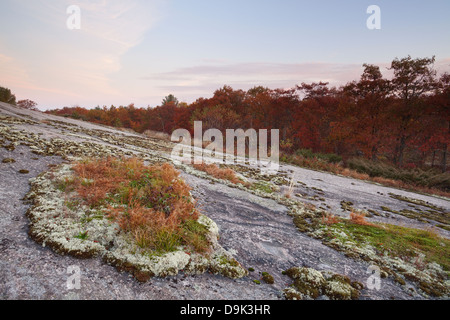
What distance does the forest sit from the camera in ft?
76.2

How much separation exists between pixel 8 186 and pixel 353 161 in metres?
27.4

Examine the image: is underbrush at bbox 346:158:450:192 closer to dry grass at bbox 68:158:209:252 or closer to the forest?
the forest

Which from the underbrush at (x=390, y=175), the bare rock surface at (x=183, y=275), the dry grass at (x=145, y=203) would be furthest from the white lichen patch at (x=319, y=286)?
the underbrush at (x=390, y=175)

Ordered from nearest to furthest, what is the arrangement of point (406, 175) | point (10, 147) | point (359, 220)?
point (359, 220), point (10, 147), point (406, 175)

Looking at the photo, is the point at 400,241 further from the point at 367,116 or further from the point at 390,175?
the point at 367,116

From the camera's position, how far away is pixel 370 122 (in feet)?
84.9

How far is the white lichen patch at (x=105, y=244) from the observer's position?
355 centimetres

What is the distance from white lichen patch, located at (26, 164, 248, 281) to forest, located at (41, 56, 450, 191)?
855 inches

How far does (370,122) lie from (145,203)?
97.3 ft

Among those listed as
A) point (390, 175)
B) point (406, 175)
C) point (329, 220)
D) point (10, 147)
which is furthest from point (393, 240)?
point (406, 175)

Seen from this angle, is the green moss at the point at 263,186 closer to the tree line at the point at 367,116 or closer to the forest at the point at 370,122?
the forest at the point at 370,122

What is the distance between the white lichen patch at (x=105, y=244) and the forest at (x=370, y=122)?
21720 millimetres

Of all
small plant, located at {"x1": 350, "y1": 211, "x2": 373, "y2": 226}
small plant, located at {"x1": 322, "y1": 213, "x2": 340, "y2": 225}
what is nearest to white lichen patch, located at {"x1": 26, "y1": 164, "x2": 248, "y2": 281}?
small plant, located at {"x1": 322, "y1": 213, "x2": 340, "y2": 225}
